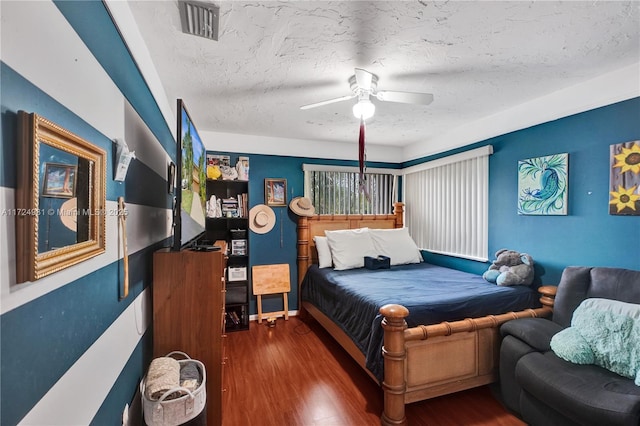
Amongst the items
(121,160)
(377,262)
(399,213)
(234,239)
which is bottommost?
(377,262)

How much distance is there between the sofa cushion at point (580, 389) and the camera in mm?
1347

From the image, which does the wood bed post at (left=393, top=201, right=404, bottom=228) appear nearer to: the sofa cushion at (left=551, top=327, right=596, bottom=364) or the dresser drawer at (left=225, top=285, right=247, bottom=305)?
the dresser drawer at (left=225, top=285, right=247, bottom=305)

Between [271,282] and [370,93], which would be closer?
[370,93]

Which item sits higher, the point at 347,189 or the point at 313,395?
the point at 347,189

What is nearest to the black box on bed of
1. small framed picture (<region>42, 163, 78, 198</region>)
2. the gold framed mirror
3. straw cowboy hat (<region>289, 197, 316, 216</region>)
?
straw cowboy hat (<region>289, 197, 316, 216</region>)

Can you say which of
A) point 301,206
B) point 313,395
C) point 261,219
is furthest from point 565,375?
point 261,219

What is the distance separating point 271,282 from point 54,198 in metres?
3.13

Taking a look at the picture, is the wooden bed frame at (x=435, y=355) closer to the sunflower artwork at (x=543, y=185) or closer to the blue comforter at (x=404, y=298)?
the blue comforter at (x=404, y=298)

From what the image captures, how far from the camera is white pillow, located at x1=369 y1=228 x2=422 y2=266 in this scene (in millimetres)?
3652

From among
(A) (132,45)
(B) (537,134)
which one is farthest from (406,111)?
(A) (132,45)

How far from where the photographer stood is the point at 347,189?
14.0 feet

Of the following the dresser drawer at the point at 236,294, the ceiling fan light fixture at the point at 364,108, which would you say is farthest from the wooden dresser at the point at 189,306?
the dresser drawer at the point at 236,294

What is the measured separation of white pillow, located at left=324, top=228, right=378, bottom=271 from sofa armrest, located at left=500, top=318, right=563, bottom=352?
164cm

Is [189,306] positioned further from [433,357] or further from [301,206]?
[301,206]
